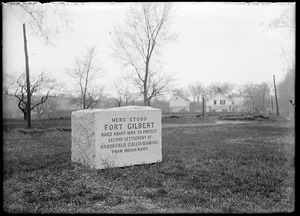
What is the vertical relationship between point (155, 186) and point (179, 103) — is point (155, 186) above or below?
below

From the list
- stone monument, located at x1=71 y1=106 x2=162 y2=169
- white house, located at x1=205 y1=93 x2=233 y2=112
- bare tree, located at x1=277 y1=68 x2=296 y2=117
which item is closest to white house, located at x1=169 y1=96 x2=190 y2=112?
white house, located at x1=205 y1=93 x2=233 y2=112

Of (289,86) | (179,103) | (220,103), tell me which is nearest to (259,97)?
(220,103)

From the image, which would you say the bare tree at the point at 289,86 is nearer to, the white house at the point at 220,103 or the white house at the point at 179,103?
the white house at the point at 220,103

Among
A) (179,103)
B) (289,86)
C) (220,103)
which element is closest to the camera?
(289,86)

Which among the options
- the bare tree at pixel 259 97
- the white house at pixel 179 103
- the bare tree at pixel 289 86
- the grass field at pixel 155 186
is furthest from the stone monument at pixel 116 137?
the white house at pixel 179 103

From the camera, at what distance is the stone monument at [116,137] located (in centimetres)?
713

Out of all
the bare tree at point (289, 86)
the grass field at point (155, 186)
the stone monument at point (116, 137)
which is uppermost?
the bare tree at point (289, 86)

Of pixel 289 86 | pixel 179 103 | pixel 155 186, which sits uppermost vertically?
pixel 179 103

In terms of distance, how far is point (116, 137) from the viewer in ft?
24.2

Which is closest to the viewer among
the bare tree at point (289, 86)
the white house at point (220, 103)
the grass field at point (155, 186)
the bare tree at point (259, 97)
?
the bare tree at point (289, 86)

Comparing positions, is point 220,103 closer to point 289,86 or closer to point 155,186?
point 289,86

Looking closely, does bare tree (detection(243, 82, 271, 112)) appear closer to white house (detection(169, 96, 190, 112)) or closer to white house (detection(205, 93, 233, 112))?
white house (detection(205, 93, 233, 112))

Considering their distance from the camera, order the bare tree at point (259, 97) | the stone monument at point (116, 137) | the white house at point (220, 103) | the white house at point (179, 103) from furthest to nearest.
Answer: the white house at point (179, 103), the white house at point (220, 103), the bare tree at point (259, 97), the stone monument at point (116, 137)

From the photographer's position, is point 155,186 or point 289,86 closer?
point 155,186
